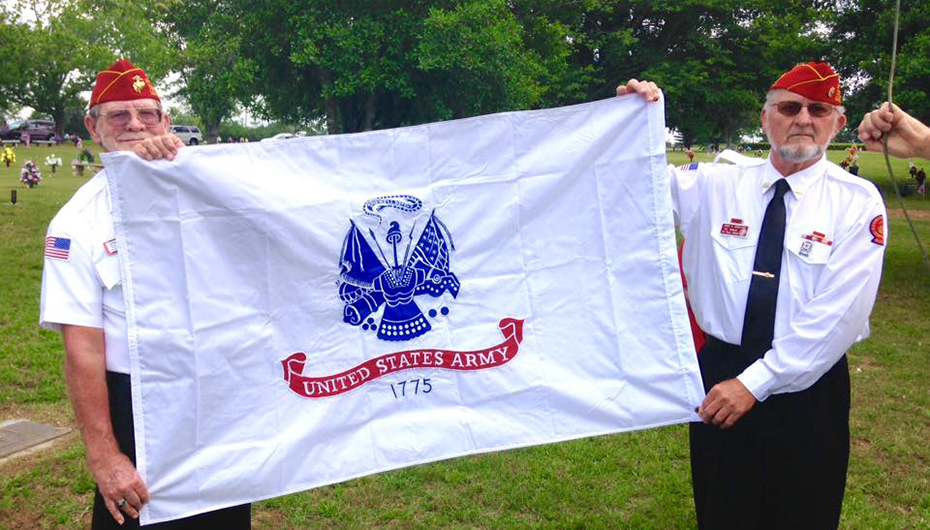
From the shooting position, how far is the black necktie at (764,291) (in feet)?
9.13

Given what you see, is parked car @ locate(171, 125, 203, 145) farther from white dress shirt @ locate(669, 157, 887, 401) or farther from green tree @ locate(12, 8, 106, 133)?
white dress shirt @ locate(669, 157, 887, 401)

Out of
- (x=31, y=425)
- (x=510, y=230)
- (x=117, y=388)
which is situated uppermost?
(x=510, y=230)

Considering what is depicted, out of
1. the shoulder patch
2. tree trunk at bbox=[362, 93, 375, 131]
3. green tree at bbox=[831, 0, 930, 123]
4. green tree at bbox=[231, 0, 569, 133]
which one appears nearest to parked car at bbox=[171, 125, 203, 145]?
green tree at bbox=[231, 0, 569, 133]

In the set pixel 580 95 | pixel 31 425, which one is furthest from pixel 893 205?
pixel 31 425

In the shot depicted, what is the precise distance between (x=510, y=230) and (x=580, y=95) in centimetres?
2168

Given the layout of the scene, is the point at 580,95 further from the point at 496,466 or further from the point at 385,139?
the point at 385,139

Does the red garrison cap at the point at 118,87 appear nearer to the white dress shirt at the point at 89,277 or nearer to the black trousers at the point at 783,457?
the white dress shirt at the point at 89,277

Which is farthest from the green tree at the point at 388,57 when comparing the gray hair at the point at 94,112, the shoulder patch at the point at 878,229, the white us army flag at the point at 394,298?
the shoulder patch at the point at 878,229

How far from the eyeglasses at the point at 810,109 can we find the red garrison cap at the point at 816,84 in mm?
30

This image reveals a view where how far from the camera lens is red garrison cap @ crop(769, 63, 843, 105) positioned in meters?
2.86

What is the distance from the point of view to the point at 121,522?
98.8 inches

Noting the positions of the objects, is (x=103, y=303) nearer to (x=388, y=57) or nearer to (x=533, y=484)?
(x=533, y=484)

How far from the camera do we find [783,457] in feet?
9.45

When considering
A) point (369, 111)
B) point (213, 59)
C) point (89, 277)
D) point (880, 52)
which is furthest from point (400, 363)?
point (369, 111)
